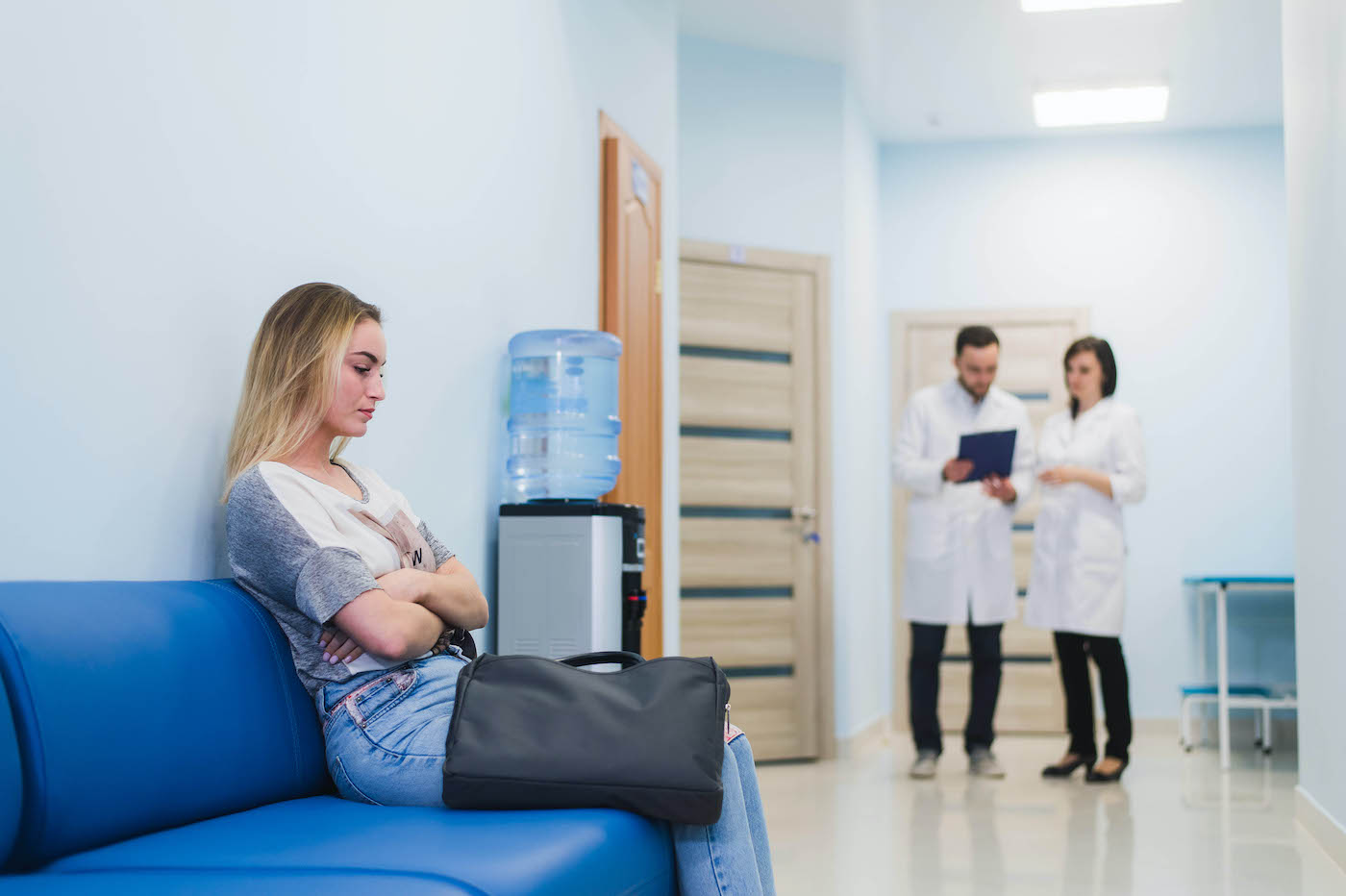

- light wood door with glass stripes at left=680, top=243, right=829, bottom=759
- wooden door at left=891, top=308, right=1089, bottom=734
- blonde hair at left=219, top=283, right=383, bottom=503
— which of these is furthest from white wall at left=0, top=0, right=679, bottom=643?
wooden door at left=891, top=308, right=1089, bottom=734

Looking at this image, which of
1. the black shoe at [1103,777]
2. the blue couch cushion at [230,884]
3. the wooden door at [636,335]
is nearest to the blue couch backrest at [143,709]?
the blue couch cushion at [230,884]

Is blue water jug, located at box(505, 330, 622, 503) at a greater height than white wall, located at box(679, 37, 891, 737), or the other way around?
white wall, located at box(679, 37, 891, 737)

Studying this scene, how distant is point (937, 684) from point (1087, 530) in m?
0.83

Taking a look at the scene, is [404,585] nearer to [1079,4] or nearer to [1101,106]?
[1079,4]

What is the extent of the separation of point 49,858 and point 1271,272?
6.26 metres

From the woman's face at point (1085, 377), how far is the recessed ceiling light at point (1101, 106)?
160cm

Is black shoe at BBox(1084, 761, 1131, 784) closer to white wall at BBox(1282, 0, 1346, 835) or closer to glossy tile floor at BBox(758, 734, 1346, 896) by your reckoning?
glossy tile floor at BBox(758, 734, 1346, 896)

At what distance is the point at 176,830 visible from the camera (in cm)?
154

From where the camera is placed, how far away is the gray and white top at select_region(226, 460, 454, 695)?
1.79 m

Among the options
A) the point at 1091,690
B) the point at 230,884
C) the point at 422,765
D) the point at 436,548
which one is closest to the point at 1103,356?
the point at 1091,690

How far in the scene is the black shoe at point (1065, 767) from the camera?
→ 4812 millimetres

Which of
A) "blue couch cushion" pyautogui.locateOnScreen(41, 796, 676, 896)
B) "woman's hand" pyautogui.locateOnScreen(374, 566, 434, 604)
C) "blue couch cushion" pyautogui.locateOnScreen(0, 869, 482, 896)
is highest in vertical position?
"woman's hand" pyautogui.locateOnScreen(374, 566, 434, 604)

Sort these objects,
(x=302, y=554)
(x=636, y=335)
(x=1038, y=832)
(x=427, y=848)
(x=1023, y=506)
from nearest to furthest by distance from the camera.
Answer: (x=427, y=848) < (x=302, y=554) < (x=1038, y=832) < (x=636, y=335) < (x=1023, y=506)

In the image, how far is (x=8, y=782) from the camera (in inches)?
52.0
